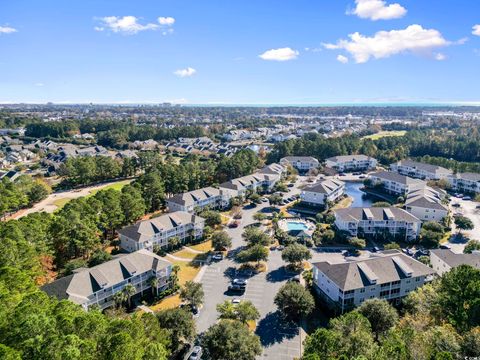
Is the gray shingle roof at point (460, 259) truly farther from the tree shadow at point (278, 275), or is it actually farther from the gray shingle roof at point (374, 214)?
the tree shadow at point (278, 275)

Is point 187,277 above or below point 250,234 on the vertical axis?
below

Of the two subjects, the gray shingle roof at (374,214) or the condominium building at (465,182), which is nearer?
the gray shingle roof at (374,214)

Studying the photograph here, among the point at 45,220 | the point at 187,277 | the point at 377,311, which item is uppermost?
the point at 45,220

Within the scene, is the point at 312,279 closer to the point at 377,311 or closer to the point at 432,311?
the point at 377,311

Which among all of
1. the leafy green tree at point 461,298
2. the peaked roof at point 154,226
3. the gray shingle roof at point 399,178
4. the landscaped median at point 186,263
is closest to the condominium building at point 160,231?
the peaked roof at point 154,226

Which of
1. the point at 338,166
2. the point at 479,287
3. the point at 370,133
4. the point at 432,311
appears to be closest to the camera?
the point at 479,287

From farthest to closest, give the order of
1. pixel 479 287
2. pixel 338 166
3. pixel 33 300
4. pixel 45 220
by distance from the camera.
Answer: pixel 338 166
pixel 45 220
pixel 479 287
pixel 33 300

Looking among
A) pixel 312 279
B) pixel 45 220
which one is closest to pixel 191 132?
pixel 45 220

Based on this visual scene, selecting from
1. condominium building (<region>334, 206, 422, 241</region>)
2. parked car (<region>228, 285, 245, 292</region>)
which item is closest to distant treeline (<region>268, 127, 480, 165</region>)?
condominium building (<region>334, 206, 422, 241</region>)
